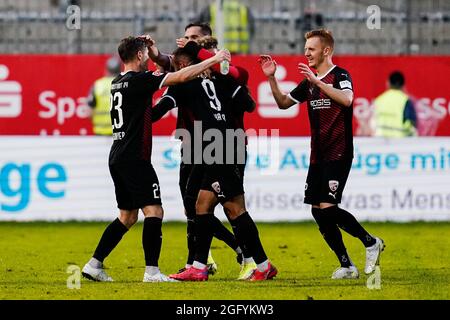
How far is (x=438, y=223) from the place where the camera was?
17.8 metres

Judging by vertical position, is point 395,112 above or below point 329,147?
above

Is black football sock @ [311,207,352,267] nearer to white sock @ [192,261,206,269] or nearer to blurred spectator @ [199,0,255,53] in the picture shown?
white sock @ [192,261,206,269]

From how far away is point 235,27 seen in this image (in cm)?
1906

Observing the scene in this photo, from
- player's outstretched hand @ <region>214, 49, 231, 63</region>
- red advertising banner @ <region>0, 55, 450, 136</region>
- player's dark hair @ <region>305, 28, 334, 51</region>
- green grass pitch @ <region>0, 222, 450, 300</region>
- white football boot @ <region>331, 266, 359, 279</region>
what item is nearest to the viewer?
green grass pitch @ <region>0, 222, 450, 300</region>

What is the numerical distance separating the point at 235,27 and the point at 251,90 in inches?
54.0

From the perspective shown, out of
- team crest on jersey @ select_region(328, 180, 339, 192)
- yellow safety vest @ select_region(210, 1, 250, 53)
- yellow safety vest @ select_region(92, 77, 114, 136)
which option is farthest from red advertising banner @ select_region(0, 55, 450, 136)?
team crest on jersey @ select_region(328, 180, 339, 192)

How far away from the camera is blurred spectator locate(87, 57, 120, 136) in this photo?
59.6 feet

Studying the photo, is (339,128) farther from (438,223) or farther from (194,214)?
(438,223)

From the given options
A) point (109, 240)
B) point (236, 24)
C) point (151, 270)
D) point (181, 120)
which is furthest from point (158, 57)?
point (236, 24)

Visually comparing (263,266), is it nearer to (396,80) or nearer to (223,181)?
(223,181)

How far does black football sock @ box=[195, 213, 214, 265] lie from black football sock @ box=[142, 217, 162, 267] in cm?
44

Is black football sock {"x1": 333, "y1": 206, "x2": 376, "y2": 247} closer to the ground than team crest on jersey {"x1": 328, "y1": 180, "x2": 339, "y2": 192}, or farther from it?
closer to the ground

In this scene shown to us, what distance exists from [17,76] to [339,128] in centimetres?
810

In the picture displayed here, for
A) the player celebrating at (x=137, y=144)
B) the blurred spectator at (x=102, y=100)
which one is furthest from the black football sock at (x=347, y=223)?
the blurred spectator at (x=102, y=100)
